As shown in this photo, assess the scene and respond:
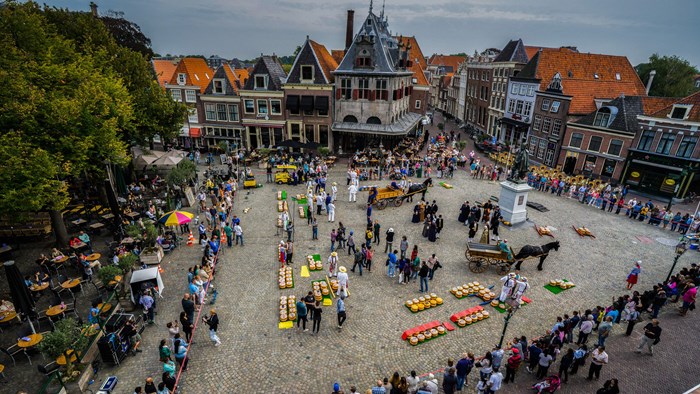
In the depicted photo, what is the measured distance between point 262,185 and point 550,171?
28190mm

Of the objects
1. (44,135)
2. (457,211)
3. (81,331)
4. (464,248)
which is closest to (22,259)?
(44,135)

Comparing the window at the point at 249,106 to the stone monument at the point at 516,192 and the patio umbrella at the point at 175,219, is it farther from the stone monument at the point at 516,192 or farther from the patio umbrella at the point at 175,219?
the stone monument at the point at 516,192

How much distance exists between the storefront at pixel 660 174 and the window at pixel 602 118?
3874mm

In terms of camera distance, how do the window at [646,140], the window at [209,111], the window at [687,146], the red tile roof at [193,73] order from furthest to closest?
the red tile roof at [193,73]
the window at [209,111]
the window at [646,140]
the window at [687,146]

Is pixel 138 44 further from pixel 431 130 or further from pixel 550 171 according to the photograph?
pixel 550 171

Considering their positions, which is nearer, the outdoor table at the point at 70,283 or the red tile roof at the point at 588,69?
the outdoor table at the point at 70,283

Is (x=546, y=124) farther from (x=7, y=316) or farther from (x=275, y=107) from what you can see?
(x=7, y=316)

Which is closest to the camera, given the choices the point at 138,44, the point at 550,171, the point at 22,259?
the point at 22,259

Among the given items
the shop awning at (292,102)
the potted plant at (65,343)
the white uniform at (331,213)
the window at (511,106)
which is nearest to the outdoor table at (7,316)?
the potted plant at (65,343)

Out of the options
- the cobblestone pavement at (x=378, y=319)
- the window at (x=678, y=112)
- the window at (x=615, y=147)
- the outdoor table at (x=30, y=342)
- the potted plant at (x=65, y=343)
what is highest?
the window at (x=678, y=112)

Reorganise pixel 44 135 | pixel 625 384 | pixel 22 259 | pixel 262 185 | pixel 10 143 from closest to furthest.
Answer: pixel 625 384 < pixel 10 143 < pixel 44 135 < pixel 22 259 < pixel 262 185

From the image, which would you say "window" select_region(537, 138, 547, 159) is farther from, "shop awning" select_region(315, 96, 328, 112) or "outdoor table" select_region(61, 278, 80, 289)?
"outdoor table" select_region(61, 278, 80, 289)

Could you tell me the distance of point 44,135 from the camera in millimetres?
17438

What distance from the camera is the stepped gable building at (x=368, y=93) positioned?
38.9 metres
